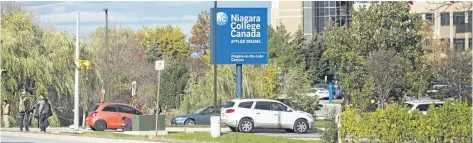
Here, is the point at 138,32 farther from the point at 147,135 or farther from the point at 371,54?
the point at 147,135

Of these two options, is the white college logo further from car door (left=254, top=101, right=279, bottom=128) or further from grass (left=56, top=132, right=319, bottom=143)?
grass (left=56, top=132, right=319, bottom=143)

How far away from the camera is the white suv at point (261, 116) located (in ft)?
113

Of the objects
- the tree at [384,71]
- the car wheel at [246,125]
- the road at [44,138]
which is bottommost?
the road at [44,138]

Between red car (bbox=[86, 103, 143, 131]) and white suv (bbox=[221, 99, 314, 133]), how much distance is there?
6258mm

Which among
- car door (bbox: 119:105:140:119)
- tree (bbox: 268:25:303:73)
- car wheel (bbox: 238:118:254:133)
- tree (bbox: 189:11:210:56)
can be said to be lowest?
car wheel (bbox: 238:118:254:133)

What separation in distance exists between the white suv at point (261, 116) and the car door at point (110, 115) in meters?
6.29

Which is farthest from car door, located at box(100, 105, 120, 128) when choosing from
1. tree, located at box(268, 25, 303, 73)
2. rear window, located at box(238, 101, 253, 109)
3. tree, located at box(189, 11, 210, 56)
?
tree, located at box(189, 11, 210, 56)

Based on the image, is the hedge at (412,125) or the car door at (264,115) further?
the car door at (264,115)

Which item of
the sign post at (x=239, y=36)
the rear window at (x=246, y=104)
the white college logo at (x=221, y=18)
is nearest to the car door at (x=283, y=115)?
the rear window at (x=246, y=104)

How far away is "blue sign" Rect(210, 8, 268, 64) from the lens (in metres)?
34.0

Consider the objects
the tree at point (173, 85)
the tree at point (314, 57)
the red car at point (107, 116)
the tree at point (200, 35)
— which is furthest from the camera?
the tree at point (200, 35)

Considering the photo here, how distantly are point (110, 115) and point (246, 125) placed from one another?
7525 mm

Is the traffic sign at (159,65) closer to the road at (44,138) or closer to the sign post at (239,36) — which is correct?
the road at (44,138)

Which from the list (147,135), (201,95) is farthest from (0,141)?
(201,95)
